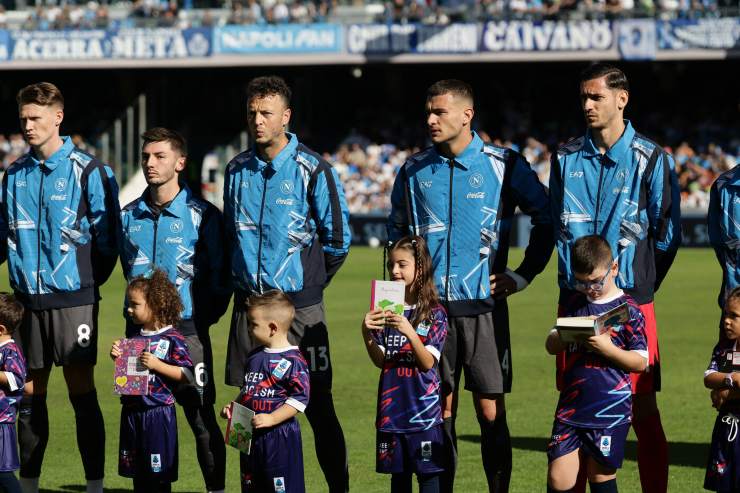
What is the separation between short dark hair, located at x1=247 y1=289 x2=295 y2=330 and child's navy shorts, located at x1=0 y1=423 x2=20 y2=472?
1.53 meters

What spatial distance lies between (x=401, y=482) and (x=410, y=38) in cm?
2945

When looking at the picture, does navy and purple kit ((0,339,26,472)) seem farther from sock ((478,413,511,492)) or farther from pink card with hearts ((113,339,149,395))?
sock ((478,413,511,492))

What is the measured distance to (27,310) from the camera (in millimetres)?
7355

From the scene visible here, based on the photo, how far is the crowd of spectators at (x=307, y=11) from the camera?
33906 millimetres

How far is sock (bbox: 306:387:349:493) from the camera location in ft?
23.2

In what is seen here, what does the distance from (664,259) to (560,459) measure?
4.36 feet

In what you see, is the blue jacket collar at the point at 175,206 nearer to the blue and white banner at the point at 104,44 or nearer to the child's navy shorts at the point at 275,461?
the child's navy shorts at the point at 275,461

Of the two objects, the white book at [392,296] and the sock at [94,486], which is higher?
the white book at [392,296]

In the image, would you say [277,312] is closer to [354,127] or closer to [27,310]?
[27,310]

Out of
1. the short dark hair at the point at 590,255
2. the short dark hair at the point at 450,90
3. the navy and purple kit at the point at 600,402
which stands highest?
the short dark hair at the point at 450,90

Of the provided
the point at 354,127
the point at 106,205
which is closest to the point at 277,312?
the point at 106,205

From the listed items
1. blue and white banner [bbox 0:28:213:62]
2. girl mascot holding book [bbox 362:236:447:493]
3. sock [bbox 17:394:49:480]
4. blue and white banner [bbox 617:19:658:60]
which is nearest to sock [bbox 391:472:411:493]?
girl mascot holding book [bbox 362:236:447:493]

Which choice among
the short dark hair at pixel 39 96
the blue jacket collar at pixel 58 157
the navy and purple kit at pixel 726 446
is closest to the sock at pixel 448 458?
the navy and purple kit at pixel 726 446

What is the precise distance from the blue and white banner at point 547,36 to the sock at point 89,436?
2786 cm
